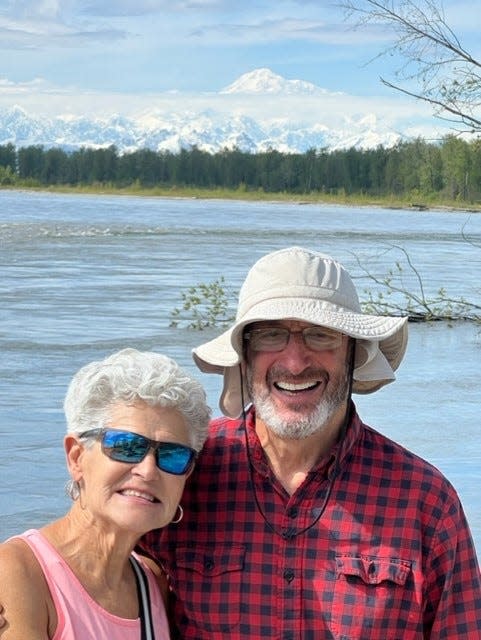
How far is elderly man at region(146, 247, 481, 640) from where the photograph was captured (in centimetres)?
319

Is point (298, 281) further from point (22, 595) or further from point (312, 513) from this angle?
point (22, 595)

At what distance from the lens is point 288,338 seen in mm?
3271

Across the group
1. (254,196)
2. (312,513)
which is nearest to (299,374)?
(312,513)

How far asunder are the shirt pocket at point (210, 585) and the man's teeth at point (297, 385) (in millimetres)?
380

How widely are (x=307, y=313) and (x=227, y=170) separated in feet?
339

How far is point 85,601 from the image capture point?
9.58ft

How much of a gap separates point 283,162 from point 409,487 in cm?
10226

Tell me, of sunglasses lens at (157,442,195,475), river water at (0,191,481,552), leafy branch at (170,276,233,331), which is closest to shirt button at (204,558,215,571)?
sunglasses lens at (157,442,195,475)

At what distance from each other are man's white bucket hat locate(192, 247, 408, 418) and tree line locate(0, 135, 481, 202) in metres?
90.1

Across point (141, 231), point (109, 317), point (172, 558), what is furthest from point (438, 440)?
point (141, 231)

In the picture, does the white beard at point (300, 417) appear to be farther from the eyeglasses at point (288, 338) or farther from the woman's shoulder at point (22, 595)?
the woman's shoulder at point (22, 595)

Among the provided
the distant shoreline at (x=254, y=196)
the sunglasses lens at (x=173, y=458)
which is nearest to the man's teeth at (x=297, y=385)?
the sunglasses lens at (x=173, y=458)

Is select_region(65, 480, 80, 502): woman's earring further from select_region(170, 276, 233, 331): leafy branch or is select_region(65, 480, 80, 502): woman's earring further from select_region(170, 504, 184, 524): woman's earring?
select_region(170, 276, 233, 331): leafy branch

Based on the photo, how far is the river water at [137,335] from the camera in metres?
7.92
